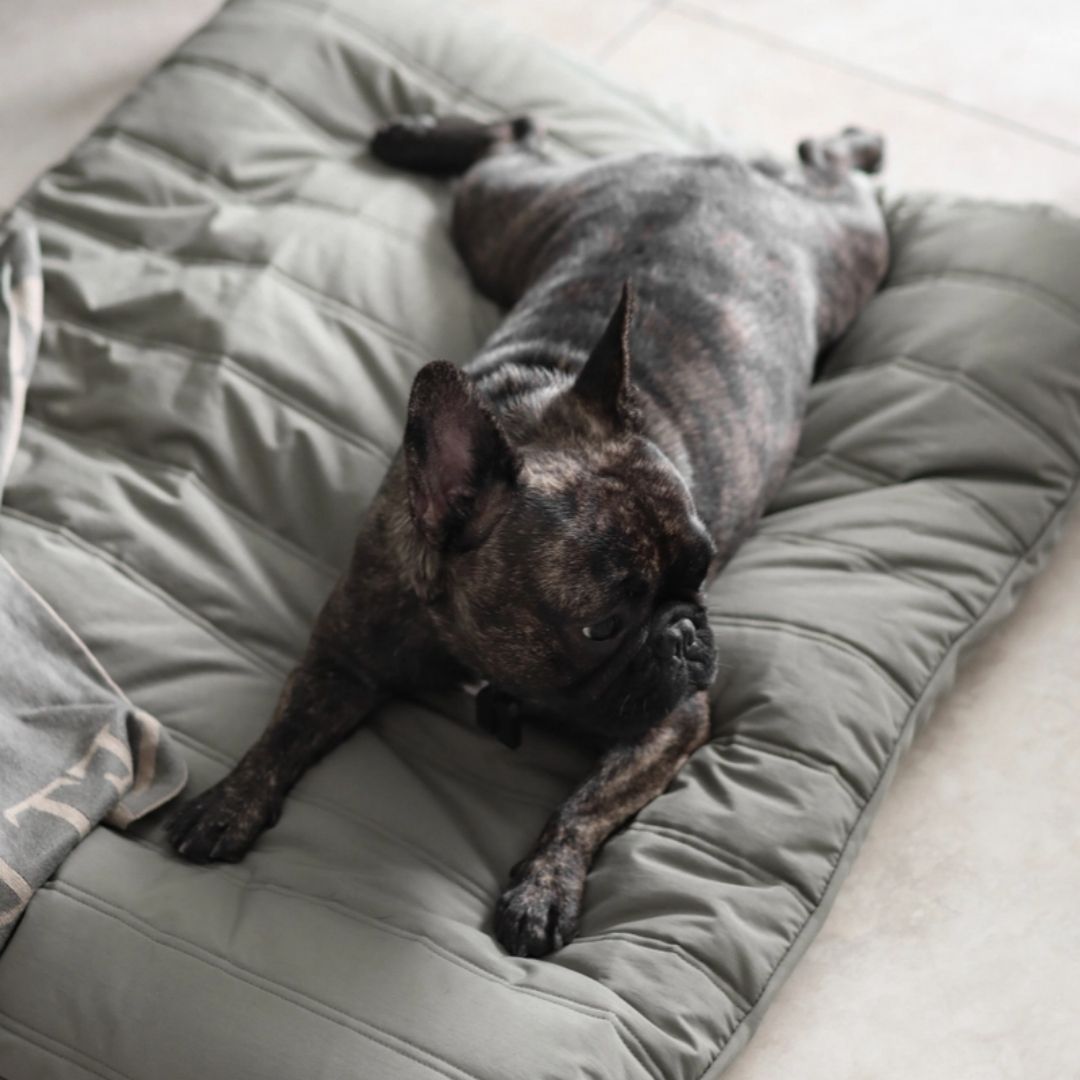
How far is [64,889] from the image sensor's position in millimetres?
1896

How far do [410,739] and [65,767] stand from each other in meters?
0.47

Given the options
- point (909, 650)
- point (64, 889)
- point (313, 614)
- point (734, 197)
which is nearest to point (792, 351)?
point (734, 197)

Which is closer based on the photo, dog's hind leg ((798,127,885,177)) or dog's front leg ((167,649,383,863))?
dog's front leg ((167,649,383,863))

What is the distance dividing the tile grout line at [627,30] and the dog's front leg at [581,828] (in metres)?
2.24

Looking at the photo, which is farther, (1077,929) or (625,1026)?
(1077,929)

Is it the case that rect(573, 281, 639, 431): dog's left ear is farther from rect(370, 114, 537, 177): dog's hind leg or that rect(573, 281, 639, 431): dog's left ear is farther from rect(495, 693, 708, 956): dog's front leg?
rect(370, 114, 537, 177): dog's hind leg

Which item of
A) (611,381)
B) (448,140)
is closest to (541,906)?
(611,381)

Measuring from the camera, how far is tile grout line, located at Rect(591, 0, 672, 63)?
3.86 m

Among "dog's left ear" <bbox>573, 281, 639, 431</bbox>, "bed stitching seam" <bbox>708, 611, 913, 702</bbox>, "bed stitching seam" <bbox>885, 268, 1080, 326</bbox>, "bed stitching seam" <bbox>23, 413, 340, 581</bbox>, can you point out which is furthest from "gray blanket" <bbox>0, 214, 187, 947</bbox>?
"bed stitching seam" <bbox>885, 268, 1080, 326</bbox>

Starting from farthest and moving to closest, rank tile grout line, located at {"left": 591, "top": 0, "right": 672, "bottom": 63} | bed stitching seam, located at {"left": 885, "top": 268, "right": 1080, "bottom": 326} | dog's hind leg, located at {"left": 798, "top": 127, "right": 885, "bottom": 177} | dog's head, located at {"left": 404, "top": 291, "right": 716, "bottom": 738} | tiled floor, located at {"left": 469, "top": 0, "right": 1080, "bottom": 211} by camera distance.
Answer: tile grout line, located at {"left": 591, "top": 0, "right": 672, "bottom": 63}, tiled floor, located at {"left": 469, "top": 0, "right": 1080, "bottom": 211}, dog's hind leg, located at {"left": 798, "top": 127, "right": 885, "bottom": 177}, bed stitching seam, located at {"left": 885, "top": 268, "right": 1080, "bottom": 326}, dog's head, located at {"left": 404, "top": 291, "right": 716, "bottom": 738}

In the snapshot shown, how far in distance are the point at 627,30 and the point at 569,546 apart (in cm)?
248

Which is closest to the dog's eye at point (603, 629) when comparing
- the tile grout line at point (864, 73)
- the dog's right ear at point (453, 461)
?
the dog's right ear at point (453, 461)

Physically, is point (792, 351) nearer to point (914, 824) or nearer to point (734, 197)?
point (734, 197)

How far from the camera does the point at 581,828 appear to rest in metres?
2.00
